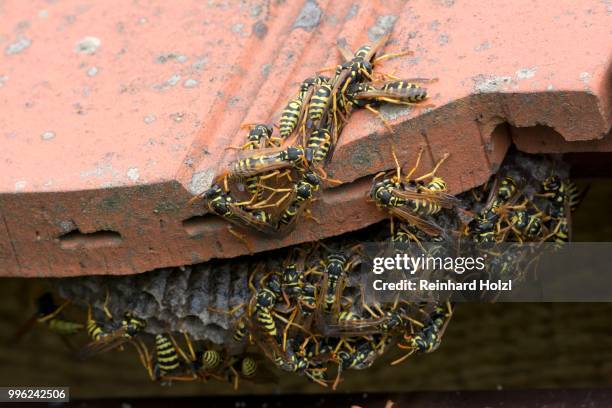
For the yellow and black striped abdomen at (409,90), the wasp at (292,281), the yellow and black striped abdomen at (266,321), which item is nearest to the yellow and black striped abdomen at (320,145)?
the yellow and black striped abdomen at (409,90)

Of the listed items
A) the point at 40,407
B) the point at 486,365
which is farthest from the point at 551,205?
the point at 40,407

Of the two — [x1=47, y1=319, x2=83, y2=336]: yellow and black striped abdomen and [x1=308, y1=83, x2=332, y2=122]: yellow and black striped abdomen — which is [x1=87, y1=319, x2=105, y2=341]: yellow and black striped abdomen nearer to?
[x1=47, y1=319, x2=83, y2=336]: yellow and black striped abdomen

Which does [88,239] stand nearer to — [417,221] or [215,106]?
[215,106]

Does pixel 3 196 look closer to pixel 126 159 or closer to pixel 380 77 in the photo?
pixel 126 159

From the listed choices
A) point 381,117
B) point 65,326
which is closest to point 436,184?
point 381,117

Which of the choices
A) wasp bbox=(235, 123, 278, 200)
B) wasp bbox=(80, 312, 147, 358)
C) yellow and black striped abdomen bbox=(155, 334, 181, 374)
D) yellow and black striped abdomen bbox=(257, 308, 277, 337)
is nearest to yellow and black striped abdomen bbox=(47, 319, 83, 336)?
wasp bbox=(80, 312, 147, 358)

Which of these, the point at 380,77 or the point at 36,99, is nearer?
the point at 380,77
